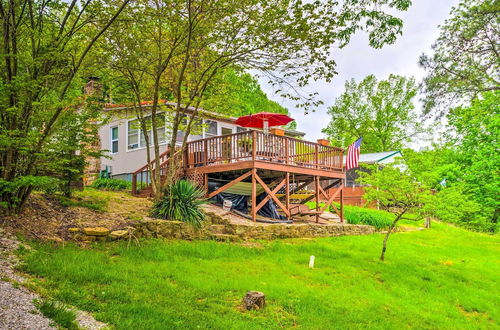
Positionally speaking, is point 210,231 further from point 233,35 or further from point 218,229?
point 233,35

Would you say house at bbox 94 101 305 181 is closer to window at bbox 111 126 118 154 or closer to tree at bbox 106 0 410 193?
window at bbox 111 126 118 154

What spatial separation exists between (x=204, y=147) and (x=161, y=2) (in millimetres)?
5337

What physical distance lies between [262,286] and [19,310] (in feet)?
13.2

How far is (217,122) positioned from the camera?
19.7m

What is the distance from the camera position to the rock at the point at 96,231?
8.66m

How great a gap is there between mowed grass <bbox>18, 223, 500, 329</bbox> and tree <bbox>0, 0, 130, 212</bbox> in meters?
2.12

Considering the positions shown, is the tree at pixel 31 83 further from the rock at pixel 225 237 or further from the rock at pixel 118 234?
the rock at pixel 225 237

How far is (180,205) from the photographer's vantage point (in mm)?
10836

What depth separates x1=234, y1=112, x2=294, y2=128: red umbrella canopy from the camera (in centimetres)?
1465

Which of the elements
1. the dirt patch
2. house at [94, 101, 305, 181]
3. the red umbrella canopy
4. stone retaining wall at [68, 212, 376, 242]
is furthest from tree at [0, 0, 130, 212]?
house at [94, 101, 305, 181]

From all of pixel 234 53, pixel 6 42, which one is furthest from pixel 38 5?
pixel 234 53

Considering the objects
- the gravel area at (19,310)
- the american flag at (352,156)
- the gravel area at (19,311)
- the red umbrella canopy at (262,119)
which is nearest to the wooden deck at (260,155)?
the red umbrella canopy at (262,119)

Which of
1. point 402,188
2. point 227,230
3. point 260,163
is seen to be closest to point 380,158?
point 260,163

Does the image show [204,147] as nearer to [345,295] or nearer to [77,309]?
[345,295]
